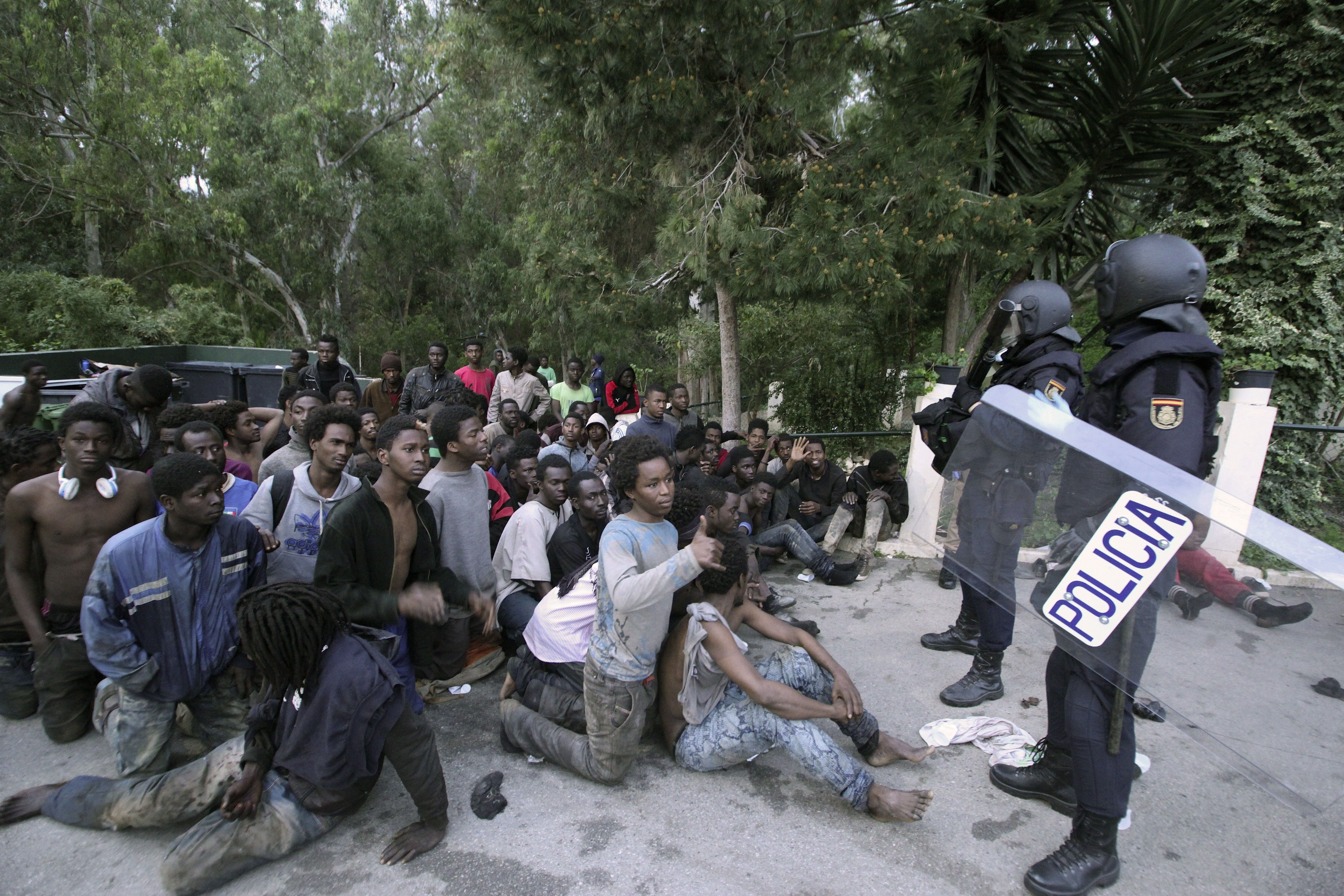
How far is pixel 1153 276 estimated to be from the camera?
7.80ft

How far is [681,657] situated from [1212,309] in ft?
20.0

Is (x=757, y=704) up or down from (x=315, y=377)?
down

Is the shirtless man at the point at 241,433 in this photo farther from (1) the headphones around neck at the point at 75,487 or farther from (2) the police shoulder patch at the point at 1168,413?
(2) the police shoulder patch at the point at 1168,413

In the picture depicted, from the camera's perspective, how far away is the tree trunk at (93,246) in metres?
16.2

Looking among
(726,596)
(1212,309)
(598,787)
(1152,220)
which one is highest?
(1152,220)

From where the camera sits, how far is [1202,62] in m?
6.04

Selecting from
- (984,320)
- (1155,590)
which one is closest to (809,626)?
(1155,590)

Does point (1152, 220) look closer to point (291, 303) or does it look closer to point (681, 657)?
point (681, 657)

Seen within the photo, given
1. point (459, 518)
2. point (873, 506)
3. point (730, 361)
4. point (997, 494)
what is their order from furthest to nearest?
1. point (730, 361)
2. point (873, 506)
3. point (459, 518)
4. point (997, 494)

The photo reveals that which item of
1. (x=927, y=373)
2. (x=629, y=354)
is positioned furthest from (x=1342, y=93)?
(x=629, y=354)

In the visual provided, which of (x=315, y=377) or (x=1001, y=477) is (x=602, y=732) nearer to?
(x=1001, y=477)

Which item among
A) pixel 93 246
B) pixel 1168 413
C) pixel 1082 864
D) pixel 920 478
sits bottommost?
pixel 1082 864

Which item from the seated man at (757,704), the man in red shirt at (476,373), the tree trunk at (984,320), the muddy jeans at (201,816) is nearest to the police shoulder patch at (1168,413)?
the seated man at (757,704)

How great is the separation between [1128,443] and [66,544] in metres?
4.03
